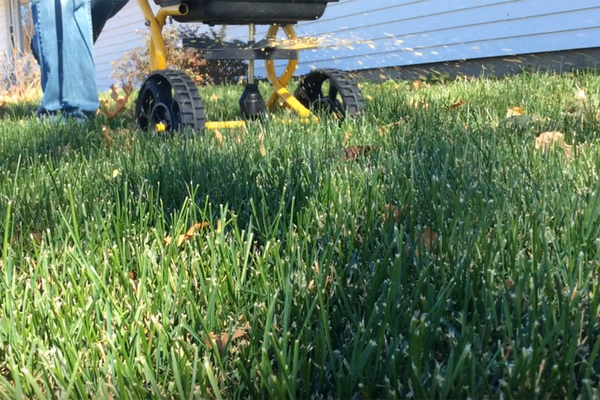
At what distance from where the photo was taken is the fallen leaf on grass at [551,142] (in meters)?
2.56

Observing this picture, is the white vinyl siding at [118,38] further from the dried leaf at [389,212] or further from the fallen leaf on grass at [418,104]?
the dried leaf at [389,212]

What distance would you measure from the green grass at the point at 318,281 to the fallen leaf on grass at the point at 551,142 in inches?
3.5

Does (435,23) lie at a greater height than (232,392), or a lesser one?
greater

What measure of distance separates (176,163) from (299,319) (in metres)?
1.36

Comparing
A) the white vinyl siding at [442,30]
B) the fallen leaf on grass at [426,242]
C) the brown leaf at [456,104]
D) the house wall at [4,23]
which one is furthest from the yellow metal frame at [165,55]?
Result: the house wall at [4,23]

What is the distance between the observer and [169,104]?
3.92 m

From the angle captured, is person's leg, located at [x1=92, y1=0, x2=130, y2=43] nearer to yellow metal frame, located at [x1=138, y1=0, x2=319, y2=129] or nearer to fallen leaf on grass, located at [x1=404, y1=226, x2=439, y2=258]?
yellow metal frame, located at [x1=138, y1=0, x2=319, y2=129]

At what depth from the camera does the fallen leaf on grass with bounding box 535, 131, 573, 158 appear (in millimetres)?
2559

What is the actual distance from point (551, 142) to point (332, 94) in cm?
203

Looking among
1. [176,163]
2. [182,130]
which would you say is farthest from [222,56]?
[176,163]

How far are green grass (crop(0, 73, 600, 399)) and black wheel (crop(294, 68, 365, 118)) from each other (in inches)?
52.1

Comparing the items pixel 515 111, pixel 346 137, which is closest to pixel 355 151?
pixel 346 137

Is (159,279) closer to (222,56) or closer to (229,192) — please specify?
(229,192)

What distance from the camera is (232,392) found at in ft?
3.79
